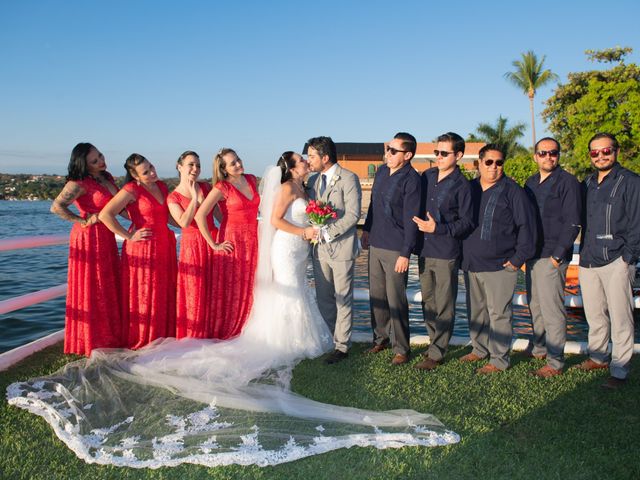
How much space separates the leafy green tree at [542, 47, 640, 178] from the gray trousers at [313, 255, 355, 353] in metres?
27.4

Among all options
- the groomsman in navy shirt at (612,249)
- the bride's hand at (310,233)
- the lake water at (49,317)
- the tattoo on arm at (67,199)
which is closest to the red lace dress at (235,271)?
the bride's hand at (310,233)

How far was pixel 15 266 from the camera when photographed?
22.1m

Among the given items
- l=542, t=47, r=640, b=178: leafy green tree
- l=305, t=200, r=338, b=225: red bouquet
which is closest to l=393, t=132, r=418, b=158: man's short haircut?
l=305, t=200, r=338, b=225: red bouquet

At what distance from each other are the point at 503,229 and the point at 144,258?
11.6 ft

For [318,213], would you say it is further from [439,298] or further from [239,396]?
[239,396]

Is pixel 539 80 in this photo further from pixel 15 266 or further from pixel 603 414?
pixel 603 414

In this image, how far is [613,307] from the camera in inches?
180

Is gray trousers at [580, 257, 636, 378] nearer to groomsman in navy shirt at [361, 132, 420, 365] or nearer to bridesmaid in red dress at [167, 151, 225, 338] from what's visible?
groomsman in navy shirt at [361, 132, 420, 365]

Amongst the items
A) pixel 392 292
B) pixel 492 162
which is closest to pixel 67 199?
pixel 392 292

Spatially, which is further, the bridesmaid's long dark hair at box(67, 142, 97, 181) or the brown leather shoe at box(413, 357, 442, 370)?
the bridesmaid's long dark hair at box(67, 142, 97, 181)

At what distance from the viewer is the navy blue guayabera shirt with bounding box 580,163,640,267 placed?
4422mm

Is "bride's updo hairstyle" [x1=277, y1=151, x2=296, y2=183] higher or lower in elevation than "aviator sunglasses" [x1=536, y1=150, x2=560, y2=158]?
lower

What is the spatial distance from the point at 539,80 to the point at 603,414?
157 feet

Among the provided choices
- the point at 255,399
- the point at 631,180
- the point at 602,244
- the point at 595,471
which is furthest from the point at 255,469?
the point at 631,180
